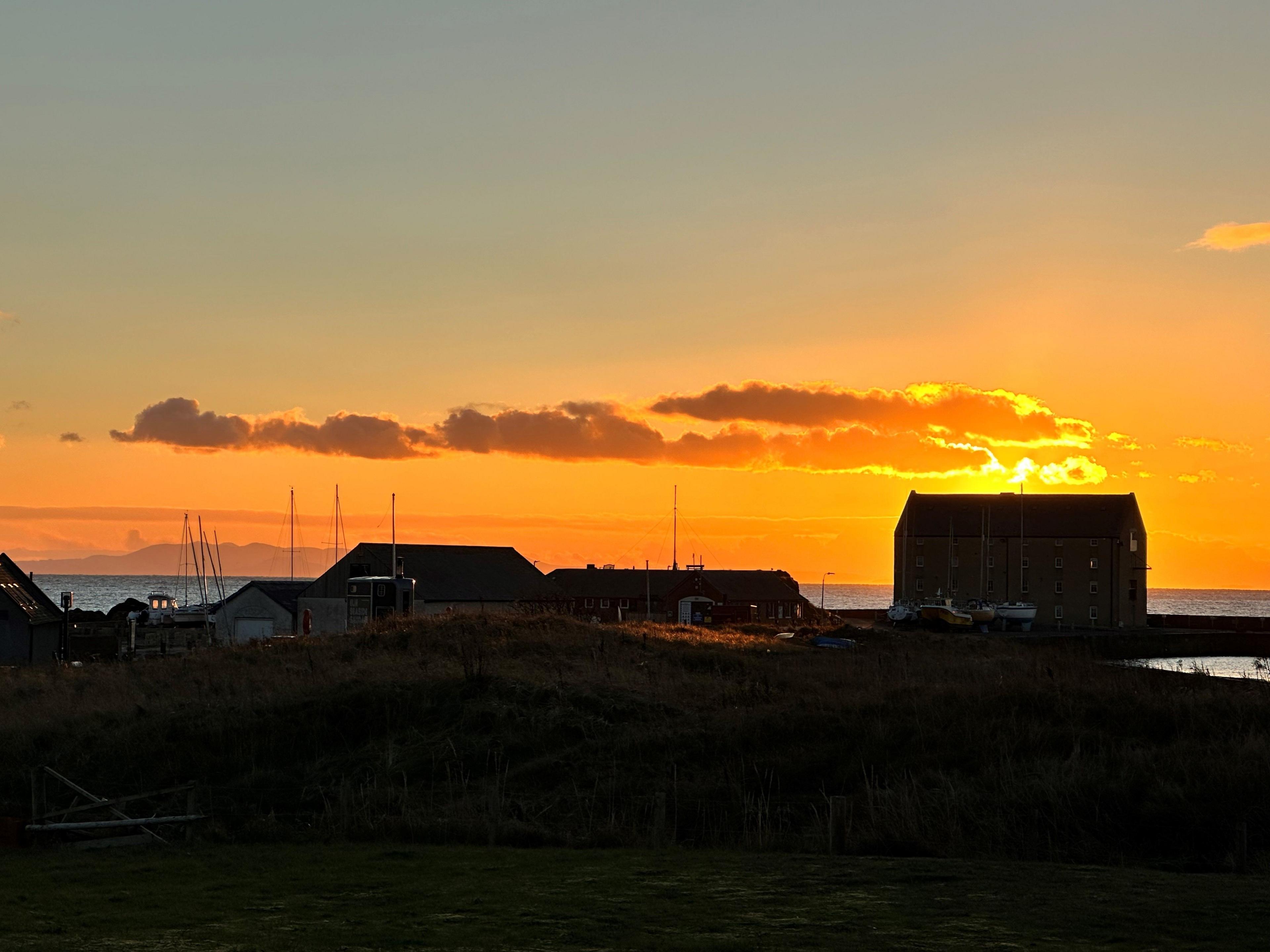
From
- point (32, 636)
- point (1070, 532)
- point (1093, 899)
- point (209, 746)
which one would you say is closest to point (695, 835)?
point (1093, 899)

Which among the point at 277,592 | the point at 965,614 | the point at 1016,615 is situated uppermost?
the point at 277,592

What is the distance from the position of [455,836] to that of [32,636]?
169 feet

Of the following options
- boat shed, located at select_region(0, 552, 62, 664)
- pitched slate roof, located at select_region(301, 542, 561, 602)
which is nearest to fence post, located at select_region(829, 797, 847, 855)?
boat shed, located at select_region(0, 552, 62, 664)

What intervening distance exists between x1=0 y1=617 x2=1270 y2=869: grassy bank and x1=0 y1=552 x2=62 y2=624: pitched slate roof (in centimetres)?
1981

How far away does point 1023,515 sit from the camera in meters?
128

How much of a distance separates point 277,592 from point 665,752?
63.9 m

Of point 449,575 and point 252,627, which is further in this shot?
point 449,575

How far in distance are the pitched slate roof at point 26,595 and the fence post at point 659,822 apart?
52.3 meters

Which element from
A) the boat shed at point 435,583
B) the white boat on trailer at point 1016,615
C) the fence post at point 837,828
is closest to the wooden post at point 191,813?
the fence post at point 837,828

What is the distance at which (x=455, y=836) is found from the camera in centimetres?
2150

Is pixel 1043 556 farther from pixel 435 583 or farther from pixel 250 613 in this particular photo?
pixel 250 613

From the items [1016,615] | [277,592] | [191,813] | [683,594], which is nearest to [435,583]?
[277,592]

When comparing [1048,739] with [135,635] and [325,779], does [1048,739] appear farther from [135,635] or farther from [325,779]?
[135,635]

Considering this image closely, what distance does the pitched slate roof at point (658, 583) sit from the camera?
4380 inches
